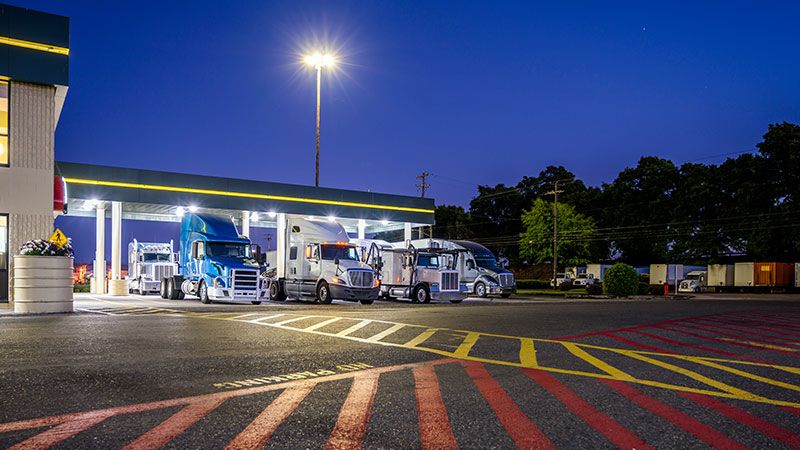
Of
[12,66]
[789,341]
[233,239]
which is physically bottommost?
[789,341]

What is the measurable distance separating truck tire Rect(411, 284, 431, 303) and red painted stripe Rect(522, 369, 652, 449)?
2161 centimetres

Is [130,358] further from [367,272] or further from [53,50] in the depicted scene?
[367,272]

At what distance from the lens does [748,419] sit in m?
5.38

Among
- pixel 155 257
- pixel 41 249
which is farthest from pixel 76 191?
pixel 41 249

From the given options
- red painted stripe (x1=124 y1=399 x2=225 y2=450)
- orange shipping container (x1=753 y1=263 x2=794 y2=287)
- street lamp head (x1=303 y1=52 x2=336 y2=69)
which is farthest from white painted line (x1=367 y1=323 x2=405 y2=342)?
orange shipping container (x1=753 y1=263 x2=794 y2=287)

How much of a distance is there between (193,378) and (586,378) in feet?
14.9

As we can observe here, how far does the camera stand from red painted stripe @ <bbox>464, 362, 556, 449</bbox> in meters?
4.57

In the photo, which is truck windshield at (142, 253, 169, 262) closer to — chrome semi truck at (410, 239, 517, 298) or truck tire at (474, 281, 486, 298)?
chrome semi truck at (410, 239, 517, 298)

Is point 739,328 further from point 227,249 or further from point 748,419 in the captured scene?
point 227,249

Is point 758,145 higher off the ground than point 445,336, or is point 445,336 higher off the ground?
point 758,145

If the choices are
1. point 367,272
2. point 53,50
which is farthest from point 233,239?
point 53,50

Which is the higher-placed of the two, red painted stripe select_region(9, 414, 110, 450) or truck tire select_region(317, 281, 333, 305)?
red painted stripe select_region(9, 414, 110, 450)

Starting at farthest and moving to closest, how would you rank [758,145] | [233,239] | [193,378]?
[758,145] < [233,239] < [193,378]

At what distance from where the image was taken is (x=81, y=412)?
5.23m
